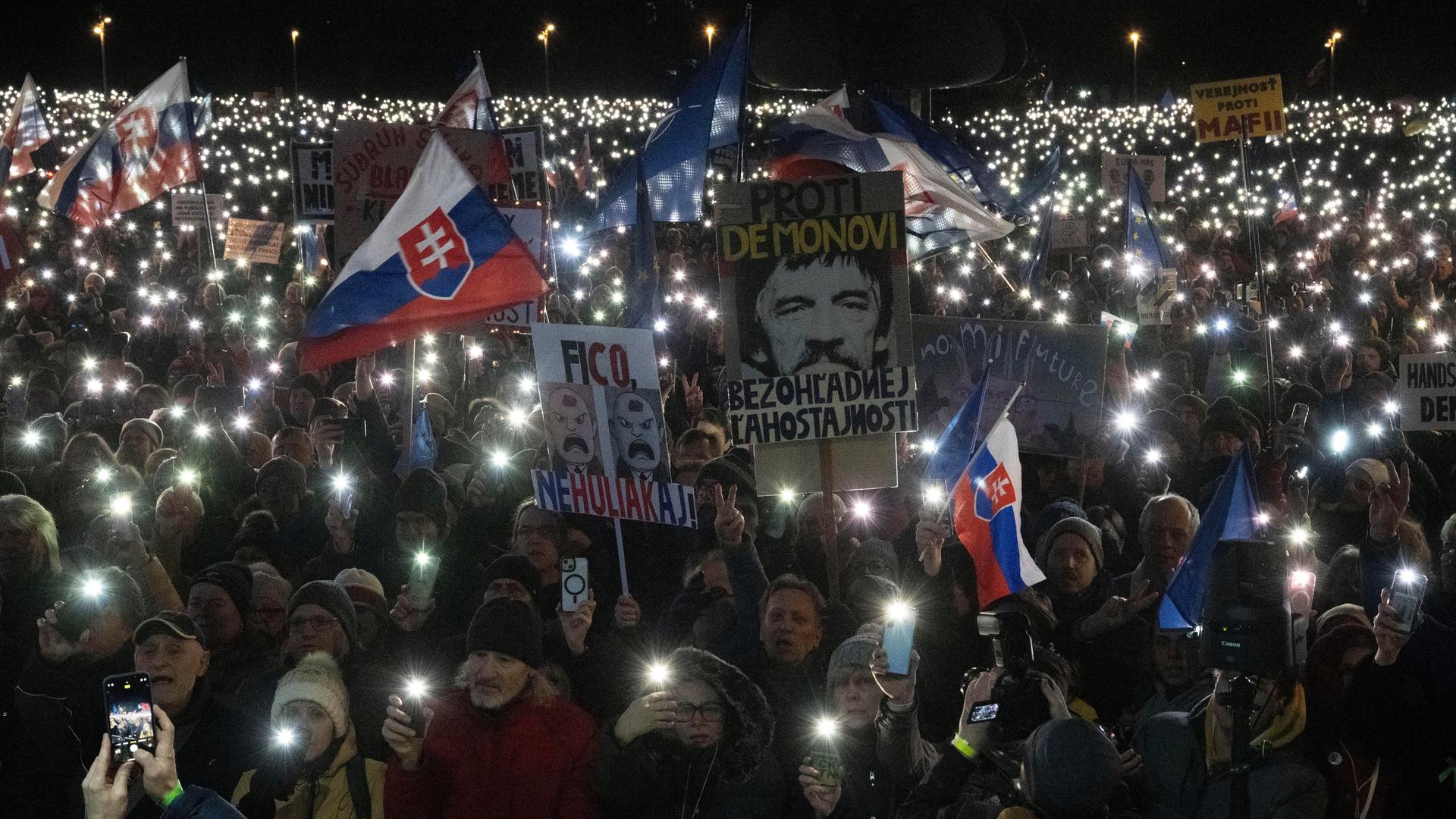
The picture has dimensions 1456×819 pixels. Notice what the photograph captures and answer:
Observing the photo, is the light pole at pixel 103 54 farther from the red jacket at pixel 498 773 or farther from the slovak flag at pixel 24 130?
the red jacket at pixel 498 773

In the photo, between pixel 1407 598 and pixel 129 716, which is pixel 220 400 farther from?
pixel 1407 598

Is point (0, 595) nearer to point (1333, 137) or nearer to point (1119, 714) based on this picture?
point (1119, 714)

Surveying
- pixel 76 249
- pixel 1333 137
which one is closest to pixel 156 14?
pixel 76 249

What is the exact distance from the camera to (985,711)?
4180 mm

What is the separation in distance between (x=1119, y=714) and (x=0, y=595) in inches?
184

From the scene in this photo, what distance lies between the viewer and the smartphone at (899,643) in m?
4.49

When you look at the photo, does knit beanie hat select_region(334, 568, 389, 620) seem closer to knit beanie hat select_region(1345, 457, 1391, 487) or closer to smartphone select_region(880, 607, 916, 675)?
smartphone select_region(880, 607, 916, 675)

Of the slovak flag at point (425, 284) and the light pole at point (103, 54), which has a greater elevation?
the light pole at point (103, 54)

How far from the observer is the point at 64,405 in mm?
11953

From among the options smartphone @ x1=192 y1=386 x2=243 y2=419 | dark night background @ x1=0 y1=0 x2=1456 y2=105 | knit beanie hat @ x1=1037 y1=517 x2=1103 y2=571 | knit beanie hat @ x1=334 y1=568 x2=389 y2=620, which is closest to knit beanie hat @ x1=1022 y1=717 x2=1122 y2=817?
knit beanie hat @ x1=1037 y1=517 x2=1103 y2=571

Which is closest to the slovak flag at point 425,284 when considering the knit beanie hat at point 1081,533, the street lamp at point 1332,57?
the knit beanie hat at point 1081,533

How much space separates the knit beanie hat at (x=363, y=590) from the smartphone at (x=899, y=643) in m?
2.31

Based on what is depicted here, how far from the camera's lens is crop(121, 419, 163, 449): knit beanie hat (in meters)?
8.92

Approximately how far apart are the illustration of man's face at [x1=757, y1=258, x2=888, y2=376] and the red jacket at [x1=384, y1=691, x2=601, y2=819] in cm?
210
